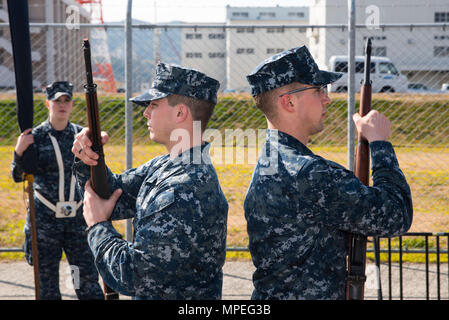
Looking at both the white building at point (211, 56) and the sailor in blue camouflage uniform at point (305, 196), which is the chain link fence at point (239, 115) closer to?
the white building at point (211, 56)

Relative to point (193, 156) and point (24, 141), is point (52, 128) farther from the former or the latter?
point (193, 156)

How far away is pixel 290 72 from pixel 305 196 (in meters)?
0.52

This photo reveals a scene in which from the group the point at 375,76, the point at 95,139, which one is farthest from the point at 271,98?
the point at 375,76

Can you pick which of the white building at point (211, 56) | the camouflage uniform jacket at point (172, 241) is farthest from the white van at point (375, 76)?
the camouflage uniform jacket at point (172, 241)

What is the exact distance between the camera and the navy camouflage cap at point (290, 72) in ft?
6.69

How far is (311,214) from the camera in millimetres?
1893

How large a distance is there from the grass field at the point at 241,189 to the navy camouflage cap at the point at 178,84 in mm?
3346

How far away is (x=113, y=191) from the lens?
88.7 inches

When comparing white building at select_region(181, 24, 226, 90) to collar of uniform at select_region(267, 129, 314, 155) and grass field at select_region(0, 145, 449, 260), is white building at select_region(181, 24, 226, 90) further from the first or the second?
collar of uniform at select_region(267, 129, 314, 155)

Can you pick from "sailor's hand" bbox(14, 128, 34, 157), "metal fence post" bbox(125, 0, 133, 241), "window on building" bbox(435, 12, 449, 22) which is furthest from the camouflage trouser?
"window on building" bbox(435, 12, 449, 22)

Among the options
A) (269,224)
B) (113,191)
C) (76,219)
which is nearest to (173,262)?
(269,224)

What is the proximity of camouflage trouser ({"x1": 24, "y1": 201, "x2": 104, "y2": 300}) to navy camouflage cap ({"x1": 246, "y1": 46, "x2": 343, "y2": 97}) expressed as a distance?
2907mm

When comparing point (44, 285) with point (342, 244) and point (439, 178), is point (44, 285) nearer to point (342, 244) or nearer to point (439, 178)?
point (342, 244)

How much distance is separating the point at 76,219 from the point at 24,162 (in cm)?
77
